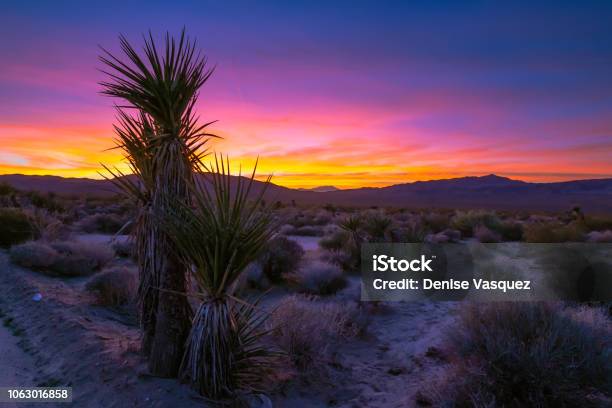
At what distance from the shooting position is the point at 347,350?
7.17 m

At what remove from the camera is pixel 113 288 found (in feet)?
27.1

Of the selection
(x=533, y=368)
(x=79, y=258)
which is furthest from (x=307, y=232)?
(x=533, y=368)

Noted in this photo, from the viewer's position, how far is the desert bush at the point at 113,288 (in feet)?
26.9

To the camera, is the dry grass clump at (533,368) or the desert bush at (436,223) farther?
A: the desert bush at (436,223)

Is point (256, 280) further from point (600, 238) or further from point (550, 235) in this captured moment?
point (600, 238)

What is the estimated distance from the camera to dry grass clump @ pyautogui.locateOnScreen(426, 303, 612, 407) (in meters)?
4.38

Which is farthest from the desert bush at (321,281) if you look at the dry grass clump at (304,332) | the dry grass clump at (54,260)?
the dry grass clump at (54,260)

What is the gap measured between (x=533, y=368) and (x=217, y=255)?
137 inches

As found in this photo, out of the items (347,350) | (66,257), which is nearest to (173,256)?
(347,350)

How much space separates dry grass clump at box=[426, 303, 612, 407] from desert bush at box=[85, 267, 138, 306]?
235 inches

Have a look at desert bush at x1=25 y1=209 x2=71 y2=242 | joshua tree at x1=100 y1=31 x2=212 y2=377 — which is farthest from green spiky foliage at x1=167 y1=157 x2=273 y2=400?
desert bush at x1=25 y1=209 x2=71 y2=242

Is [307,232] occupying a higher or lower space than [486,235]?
lower

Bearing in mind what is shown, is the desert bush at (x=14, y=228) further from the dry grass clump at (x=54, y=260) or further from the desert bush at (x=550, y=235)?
the desert bush at (x=550, y=235)

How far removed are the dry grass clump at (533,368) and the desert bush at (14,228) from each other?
13.3 metres
